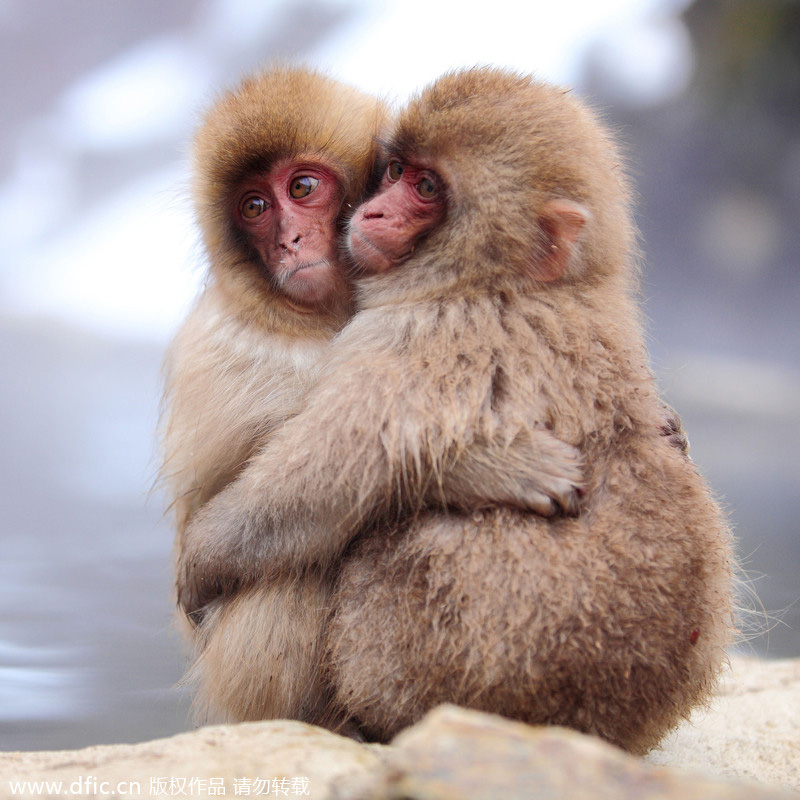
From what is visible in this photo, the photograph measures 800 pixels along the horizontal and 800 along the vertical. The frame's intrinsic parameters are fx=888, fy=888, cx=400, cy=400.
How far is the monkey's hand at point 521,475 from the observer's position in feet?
7.70

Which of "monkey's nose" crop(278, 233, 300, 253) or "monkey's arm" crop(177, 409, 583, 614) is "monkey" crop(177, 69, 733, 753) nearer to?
"monkey's arm" crop(177, 409, 583, 614)

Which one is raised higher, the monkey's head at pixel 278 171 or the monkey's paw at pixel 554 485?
the monkey's head at pixel 278 171

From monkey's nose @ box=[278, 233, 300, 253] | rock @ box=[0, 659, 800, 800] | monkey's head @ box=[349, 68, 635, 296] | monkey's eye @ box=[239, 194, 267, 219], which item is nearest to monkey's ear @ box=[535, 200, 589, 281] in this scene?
monkey's head @ box=[349, 68, 635, 296]

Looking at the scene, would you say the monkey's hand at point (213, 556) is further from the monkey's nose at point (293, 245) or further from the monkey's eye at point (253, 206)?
the monkey's eye at point (253, 206)

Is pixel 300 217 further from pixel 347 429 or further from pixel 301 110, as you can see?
pixel 347 429

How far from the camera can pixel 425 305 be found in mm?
2648

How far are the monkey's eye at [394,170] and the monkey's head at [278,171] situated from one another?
28 centimetres

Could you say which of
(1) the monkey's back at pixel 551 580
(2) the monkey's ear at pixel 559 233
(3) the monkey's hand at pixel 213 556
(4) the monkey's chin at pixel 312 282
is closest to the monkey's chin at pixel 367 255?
(4) the monkey's chin at pixel 312 282

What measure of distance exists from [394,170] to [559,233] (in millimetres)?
630

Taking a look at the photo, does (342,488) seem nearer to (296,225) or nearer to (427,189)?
(427,189)

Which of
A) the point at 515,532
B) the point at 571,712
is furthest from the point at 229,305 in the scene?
the point at 571,712

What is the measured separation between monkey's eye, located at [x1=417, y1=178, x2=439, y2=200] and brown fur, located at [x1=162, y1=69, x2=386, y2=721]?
1.40 ft

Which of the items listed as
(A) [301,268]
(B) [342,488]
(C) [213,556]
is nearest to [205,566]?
(C) [213,556]

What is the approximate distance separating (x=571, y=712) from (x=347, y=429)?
950mm
